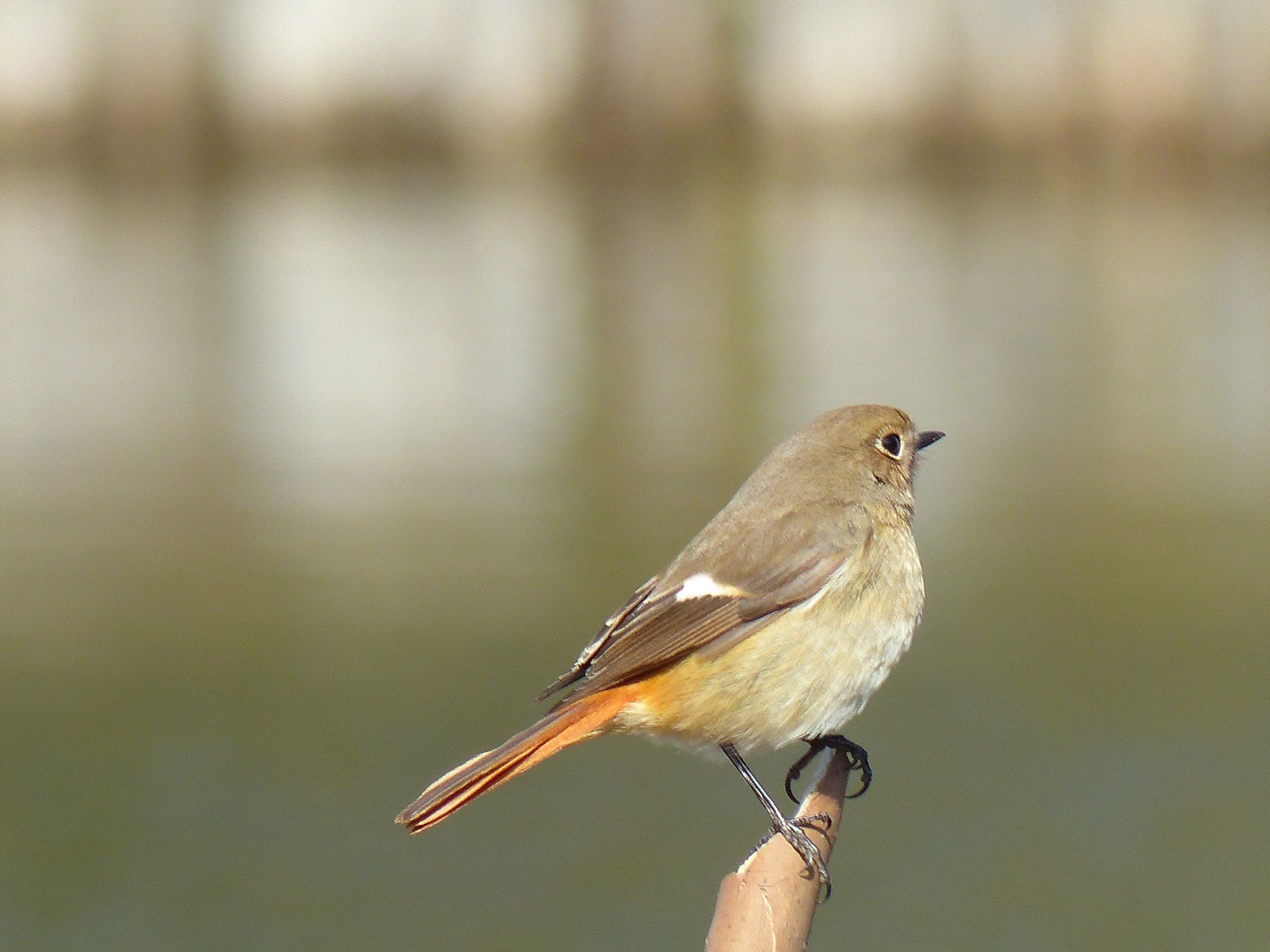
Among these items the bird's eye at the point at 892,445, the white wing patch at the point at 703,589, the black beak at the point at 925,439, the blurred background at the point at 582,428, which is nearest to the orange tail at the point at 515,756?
the white wing patch at the point at 703,589

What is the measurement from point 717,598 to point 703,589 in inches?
1.5

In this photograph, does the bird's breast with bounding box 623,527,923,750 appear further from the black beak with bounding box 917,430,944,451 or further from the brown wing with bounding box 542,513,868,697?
the black beak with bounding box 917,430,944,451

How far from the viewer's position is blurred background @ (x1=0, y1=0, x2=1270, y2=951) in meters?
9.53

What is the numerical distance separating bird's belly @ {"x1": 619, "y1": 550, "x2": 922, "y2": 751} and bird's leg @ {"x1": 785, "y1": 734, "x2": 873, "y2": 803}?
6cm

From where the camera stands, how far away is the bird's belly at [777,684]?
13.8 ft

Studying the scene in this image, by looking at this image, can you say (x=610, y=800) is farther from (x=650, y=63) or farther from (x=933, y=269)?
(x=650, y=63)

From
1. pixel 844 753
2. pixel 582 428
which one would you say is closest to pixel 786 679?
pixel 844 753

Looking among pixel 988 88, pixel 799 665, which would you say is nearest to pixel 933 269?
pixel 988 88

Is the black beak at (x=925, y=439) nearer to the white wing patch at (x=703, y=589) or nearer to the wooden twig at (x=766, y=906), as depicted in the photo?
the white wing patch at (x=703, y=589)

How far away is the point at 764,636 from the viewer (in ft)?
14.0

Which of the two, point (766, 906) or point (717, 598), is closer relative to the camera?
point (766, 906)

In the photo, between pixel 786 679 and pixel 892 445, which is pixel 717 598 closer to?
pixel 786 679

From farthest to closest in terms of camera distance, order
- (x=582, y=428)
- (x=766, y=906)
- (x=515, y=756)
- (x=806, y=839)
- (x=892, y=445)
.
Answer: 1. (x=582, y=428)
2. (x=892, y=445)
3. (x=806, y=839)
4. (x=515, y=756)
5. (x=766, y=906)

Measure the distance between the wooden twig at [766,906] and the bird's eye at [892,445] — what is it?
1426mm
